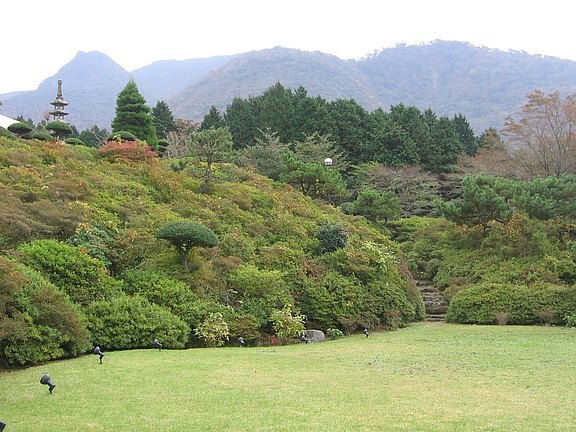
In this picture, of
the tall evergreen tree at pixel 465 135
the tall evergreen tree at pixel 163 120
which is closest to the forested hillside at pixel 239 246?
the tall evergreen tree at pixel 465 135

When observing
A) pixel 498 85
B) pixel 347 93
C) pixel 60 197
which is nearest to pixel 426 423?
pixel 60 197

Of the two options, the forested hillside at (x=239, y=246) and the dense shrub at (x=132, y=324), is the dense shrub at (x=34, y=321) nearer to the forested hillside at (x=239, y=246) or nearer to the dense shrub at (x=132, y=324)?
the forested hillside at (x=239, y=246)

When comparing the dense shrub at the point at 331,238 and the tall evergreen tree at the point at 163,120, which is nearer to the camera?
the dense shrub at the point at 331,238

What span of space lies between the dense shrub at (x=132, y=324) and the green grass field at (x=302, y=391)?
0.46m

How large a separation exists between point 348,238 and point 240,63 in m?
81.0

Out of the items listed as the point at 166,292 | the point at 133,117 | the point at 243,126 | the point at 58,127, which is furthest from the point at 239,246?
the point at 243,126

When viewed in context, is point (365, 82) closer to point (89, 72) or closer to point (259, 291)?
point (89, 72)

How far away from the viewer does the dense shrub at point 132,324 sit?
9.87 m

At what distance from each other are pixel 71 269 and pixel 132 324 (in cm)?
166

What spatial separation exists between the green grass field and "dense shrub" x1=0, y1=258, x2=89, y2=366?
0.34m

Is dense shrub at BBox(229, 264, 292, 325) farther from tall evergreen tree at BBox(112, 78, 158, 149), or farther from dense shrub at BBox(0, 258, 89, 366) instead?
tall evergreen tree at BBox(112, 78, 158, 149)

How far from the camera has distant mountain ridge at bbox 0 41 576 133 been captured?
243ft

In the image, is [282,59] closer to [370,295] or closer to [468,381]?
[370,295]

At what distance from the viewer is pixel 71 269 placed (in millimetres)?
10422
